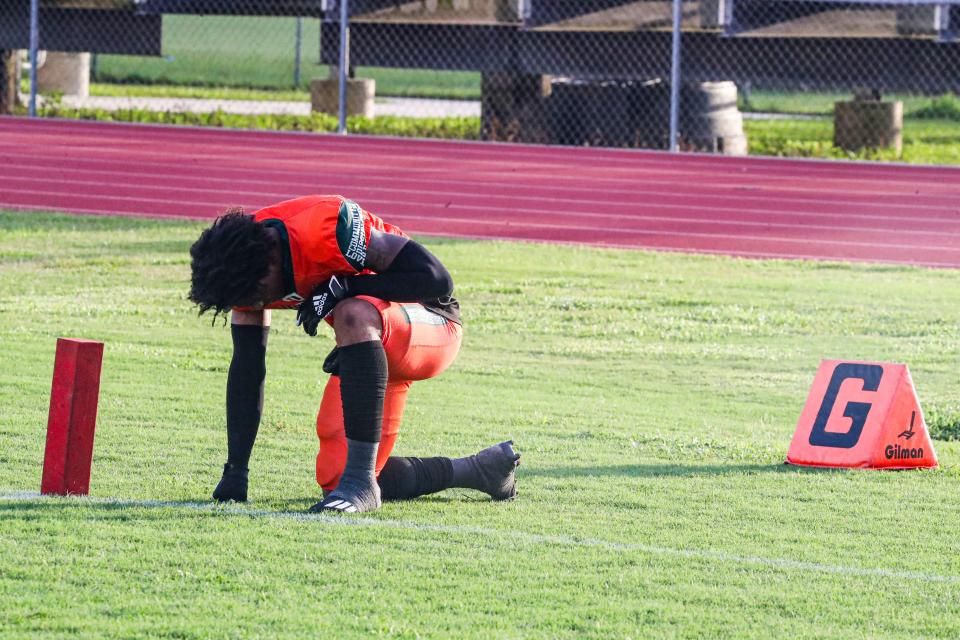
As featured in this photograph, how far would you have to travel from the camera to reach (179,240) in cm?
1311

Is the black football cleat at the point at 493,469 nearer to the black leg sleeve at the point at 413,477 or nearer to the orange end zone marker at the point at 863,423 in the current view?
the black leg sleeve at the point at 413,477

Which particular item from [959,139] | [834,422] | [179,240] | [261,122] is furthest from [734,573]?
[959,139]

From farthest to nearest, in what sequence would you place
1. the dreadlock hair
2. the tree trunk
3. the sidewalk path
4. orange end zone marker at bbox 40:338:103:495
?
the sidewalk path < the tree trunk < orange end zone marker at bbox 40:338:103:495 < the dreadlock hair

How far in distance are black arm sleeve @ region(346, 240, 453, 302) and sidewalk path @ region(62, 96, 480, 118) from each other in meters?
17.8

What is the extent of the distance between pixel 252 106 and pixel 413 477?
847 inches

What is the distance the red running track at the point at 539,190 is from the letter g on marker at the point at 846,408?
6.15 m

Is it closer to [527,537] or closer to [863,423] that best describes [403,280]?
[527,537]

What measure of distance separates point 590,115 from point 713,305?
6.99 metres

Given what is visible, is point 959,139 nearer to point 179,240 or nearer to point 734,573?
point 179,240

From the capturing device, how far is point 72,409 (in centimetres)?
530

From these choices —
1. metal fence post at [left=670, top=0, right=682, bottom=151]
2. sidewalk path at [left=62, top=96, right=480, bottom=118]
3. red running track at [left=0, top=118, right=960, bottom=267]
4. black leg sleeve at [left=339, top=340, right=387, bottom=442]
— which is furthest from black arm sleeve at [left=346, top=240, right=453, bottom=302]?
sidewalk path at [left=62, top=96, right=480, bottom=118]

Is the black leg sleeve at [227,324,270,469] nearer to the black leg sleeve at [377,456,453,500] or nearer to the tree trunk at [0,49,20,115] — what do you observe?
the black leg sleeve at [377,456,453,500]

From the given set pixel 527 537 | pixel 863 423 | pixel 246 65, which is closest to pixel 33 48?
pixel 863 423

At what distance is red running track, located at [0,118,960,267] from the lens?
13.2 meters
